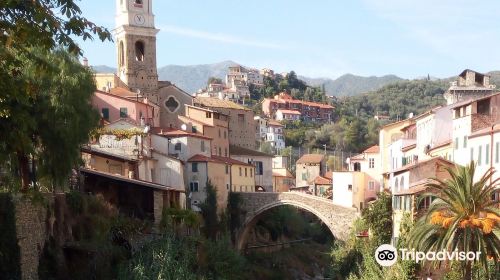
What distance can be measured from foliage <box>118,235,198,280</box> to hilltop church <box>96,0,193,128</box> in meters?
35.8

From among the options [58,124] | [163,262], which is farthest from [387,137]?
[58,124]

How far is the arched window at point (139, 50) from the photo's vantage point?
7262 cm

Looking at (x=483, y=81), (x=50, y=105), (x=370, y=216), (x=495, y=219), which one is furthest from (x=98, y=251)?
(x=483, y=81)

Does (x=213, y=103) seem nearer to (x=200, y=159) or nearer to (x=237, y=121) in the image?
(x=237, y=121)

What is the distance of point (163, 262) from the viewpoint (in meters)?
32.8

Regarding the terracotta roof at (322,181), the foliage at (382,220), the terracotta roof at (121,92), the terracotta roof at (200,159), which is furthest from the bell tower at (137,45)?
the foliage at (382,220)

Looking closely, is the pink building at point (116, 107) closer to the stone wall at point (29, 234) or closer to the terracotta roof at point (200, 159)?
the terracotta roof at point (200, 159)

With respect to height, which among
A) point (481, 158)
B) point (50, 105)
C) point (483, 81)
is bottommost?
point (481, 158)

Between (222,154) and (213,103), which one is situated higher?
(213,103)

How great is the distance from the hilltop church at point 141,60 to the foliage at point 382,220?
1159 inches

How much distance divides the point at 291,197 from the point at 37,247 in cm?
3264

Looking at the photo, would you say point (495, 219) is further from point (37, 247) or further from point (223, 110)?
point (223, 110)

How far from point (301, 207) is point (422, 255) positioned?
31.9 meters

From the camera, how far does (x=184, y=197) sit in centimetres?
5188
